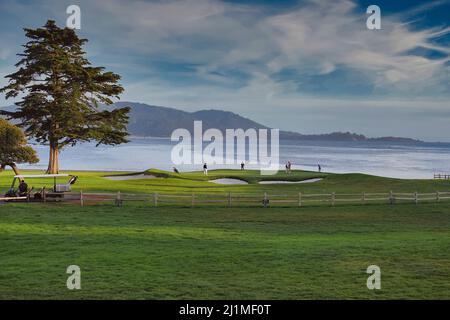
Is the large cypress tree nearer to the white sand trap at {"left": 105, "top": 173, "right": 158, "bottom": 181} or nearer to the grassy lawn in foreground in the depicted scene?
the white sand trap at {"left": 105, "top": 173, "right": 158, "bottom": 181}

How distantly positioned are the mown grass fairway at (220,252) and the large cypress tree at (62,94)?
2949 cm

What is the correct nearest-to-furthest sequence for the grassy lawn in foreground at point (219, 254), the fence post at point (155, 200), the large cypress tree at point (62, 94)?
the grassy lawn in foreground at point (219, 254)
the fence post at point (155, 200)
the large cypress tree at point (62, 94)

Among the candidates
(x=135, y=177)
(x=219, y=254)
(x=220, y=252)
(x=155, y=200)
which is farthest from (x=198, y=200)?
(x=135, y=177)

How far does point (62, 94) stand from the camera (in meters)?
62.0

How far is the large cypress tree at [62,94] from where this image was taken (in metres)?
60.5

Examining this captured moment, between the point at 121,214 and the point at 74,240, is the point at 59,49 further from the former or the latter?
the point at 74,240

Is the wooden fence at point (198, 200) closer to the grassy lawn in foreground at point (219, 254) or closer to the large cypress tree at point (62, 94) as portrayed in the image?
the grassy lawn in foreground at point (219, 254)

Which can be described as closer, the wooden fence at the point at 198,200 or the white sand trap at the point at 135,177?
the wooden fence at the point at 198,200

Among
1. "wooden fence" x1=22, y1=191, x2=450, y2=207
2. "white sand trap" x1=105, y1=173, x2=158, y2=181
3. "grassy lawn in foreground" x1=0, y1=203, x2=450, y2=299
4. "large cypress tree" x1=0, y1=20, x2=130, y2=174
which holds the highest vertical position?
"large cypress tree" x1=0, y1=20, x2=130, y2=174

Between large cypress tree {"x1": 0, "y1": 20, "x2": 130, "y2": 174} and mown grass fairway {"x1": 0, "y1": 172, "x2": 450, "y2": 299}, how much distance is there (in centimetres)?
2949

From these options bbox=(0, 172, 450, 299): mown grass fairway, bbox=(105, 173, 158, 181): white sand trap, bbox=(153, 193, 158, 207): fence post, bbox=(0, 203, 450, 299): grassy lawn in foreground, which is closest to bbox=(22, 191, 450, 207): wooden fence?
bbox=(153, 193, 158, 207): fence post

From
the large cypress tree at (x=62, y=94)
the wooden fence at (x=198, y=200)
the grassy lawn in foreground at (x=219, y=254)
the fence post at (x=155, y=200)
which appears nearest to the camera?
the grassy lawn in foreground at (x=219, y=254)

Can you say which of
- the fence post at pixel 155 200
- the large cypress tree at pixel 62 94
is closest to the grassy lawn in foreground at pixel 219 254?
the fence post at pixel 155 200

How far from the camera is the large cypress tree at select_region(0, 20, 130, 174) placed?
199 ft
